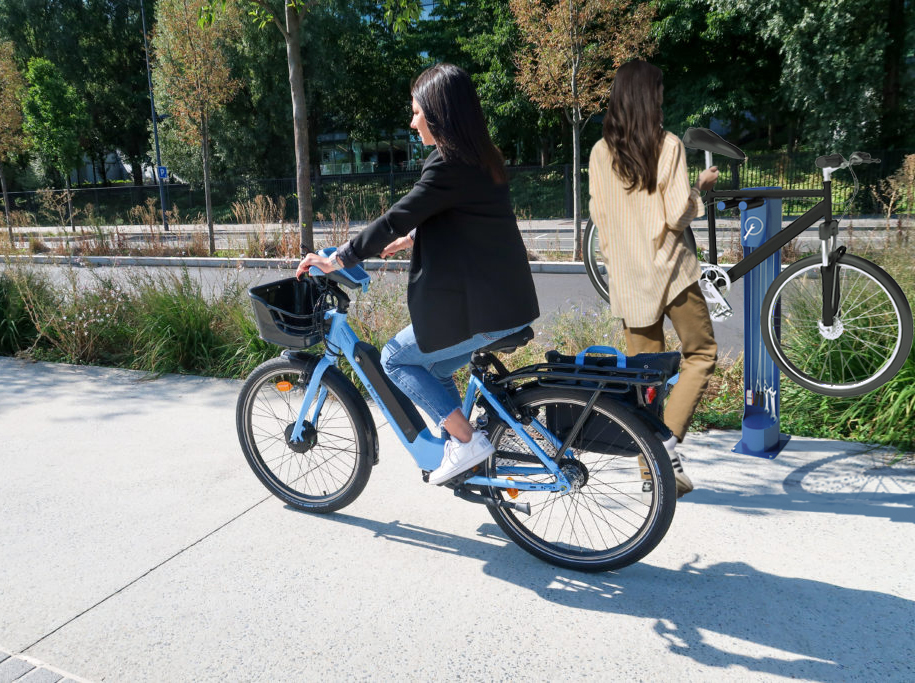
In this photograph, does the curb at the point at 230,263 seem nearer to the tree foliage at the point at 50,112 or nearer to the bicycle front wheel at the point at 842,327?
the bicycle front wheel at the point at 842,327

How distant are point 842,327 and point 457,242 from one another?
223 cm

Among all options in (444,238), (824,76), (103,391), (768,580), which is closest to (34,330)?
(103,391)

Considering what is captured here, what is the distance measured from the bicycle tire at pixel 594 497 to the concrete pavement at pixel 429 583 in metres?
0.11

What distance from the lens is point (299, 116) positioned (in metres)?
8.66

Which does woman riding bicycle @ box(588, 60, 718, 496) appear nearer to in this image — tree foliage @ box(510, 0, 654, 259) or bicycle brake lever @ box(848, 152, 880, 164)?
bicycle brake lever @ box(848, 152, 880, 164)

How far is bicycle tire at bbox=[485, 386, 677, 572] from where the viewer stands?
2.71 m

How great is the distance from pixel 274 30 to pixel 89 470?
27703 millimetres

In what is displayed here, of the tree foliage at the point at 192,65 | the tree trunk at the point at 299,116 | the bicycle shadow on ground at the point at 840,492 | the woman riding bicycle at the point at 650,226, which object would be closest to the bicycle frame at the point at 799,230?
the woman riding bicycle at the point at 650,226

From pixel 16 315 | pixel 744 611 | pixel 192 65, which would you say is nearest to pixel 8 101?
pixel 192 65

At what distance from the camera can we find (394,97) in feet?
116

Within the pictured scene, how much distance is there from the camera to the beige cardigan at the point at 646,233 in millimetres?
3145

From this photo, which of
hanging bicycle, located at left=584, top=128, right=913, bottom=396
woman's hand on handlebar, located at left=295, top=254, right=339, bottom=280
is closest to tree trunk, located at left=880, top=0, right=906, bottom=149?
hanging bicycle, located at left=584, top=128, right=913, bottom=396

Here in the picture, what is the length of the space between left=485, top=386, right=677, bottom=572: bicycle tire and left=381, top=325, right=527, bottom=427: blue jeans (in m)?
0.25

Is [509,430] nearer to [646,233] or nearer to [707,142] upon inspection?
[646,233]
